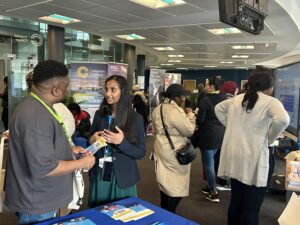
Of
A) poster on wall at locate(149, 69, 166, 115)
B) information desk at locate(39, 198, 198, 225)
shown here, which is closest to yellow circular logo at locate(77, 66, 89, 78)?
poster on wall at locate(149, 69, 166, 115)

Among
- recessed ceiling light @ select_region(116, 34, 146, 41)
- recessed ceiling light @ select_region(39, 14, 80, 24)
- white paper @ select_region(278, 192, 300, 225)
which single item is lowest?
white paper @ select_region(278, 192, 300, 225)

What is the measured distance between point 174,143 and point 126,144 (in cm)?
91

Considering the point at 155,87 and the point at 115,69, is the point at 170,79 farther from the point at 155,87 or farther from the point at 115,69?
the point at 115,69

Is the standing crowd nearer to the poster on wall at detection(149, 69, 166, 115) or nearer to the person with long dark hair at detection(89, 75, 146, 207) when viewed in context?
the person with long dark hair at detection(89, 75, 146, 207)

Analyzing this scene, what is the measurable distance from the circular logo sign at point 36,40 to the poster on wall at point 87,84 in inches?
155

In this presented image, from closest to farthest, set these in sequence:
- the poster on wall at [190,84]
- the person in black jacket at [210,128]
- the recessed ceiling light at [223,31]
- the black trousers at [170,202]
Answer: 1. the black trousers at [170,202]
2. the person in black jacket at [210,128]
3. the recessed ceiling light at [223,31]
4. the poster on wall at [190,84]

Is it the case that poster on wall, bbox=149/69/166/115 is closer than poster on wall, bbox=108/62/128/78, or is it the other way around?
poster on wall, bbox=108/62/128/78

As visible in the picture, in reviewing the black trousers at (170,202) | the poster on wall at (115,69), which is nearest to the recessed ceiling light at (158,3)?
the poster on wall at (115,69)

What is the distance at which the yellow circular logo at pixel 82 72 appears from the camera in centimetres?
582

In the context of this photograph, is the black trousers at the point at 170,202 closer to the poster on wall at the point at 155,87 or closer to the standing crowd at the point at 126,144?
the standing crowd at the point at 126,144

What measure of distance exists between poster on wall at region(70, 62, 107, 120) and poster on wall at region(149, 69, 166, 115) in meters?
1.97

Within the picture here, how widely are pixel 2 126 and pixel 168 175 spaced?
6287mm

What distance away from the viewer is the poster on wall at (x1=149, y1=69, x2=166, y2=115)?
7762 mm

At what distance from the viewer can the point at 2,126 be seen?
7.54m
